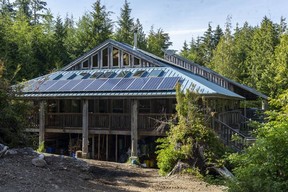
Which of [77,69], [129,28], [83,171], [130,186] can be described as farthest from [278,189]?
[129,28]

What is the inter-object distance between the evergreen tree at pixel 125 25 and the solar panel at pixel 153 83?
1206 inches

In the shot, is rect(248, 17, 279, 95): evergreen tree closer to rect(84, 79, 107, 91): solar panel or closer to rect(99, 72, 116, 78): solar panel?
rect(99, 72, 116, 78): solar panel

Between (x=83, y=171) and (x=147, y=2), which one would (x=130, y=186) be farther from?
(x=147, y=2)

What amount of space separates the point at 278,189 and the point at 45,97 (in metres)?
15.0

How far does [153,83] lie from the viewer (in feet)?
57.3

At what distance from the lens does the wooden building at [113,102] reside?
17281 millimetres

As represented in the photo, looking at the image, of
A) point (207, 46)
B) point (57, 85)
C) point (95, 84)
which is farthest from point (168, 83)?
point (207, 46)

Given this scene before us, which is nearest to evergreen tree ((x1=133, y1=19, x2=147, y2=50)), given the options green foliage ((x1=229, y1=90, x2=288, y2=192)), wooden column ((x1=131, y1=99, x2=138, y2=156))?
wooden column ((x1=131, y1=99, x2=138, y2=156))

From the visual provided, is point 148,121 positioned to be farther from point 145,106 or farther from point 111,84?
point 111,84

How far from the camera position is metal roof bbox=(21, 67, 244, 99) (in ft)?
54.4

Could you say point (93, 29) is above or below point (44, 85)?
above

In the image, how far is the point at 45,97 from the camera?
19.2 meters

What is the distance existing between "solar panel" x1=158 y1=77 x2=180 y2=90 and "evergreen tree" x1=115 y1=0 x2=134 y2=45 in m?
31.1

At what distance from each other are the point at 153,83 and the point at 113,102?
4.41 metres
